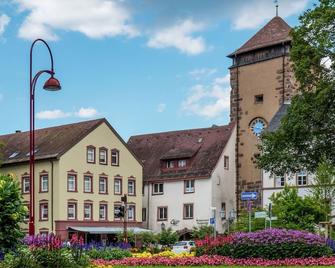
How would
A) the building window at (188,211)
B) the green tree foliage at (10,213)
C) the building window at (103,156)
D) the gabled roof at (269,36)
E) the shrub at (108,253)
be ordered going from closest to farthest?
the green tree foliage at (10,213), the shrub at (108,253), the building window at (103,156), the building window at (188,211), the gabled roof at (269,36)

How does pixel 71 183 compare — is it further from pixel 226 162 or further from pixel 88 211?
pixel 226 162

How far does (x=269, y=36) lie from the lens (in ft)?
243

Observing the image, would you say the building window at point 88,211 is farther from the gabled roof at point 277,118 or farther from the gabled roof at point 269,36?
the gabled roof at point 269,36

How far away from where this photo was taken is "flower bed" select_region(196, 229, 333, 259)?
26141mm

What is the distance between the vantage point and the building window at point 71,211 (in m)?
66.9

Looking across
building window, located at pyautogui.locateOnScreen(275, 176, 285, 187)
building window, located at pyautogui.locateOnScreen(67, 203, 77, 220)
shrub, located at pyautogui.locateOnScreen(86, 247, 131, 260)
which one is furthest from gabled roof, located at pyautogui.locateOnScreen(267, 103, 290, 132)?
shrub, located at pyautogui.locateOnScreen(86, 247, 131, 260)

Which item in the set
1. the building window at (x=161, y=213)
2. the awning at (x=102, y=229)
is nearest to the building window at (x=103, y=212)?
the awning at (x=102, y=229)

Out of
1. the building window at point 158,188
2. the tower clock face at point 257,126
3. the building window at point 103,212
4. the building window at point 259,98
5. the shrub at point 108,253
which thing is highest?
the building window at point 259,98

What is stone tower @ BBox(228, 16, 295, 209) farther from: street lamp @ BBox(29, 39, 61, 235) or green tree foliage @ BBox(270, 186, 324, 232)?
street lamp @ BBox(29, 39, 61, 235)

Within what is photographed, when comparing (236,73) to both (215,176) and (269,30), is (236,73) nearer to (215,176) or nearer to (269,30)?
(269,30)

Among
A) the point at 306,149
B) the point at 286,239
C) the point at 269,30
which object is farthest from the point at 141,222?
the point at 286,239

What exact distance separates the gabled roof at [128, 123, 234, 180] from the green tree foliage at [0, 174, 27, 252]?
173 feet

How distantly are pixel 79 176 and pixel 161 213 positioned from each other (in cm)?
1054

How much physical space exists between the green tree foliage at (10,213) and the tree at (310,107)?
90.7 feet
